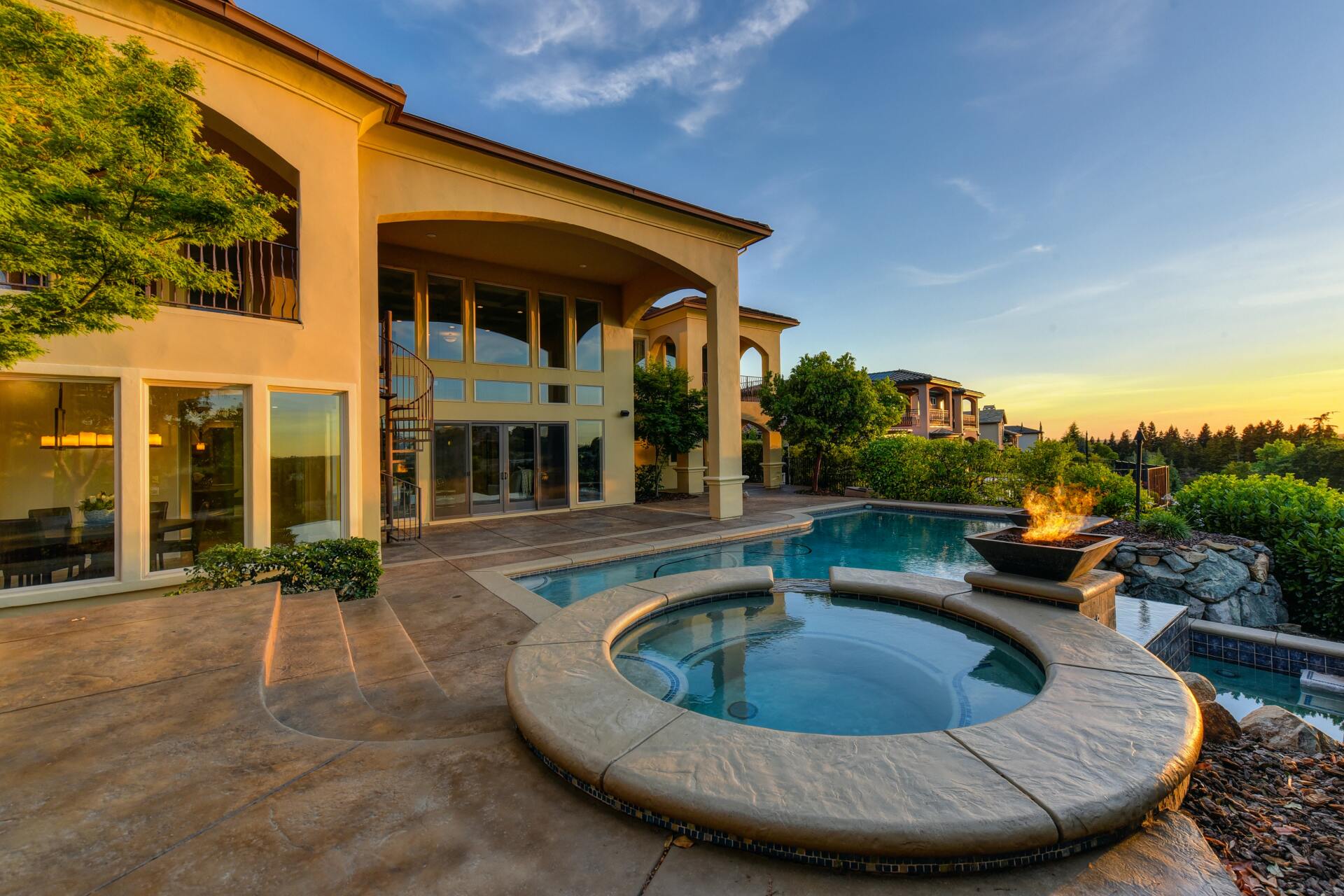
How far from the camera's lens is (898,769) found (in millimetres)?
2076

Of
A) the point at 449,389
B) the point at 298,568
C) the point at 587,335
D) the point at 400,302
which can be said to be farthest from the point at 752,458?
the point at 298,568

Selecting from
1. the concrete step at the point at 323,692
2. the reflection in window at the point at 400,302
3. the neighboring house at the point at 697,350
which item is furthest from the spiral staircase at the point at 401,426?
the neighboring house at the point at 697,350

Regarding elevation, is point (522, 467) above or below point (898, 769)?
above

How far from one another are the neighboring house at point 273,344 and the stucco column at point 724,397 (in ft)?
0.63

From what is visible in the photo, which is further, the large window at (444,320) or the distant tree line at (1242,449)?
the distant tree line at (1242,449)

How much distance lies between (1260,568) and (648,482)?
1291 cm

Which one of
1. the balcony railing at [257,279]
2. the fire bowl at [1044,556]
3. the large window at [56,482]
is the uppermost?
the balcony railing at [257,279]

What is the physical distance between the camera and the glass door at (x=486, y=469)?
12.3 m

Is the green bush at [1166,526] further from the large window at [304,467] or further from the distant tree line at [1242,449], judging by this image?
the large window at [304,467]

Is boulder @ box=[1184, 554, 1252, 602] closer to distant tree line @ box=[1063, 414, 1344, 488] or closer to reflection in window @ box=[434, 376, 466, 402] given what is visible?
distant tree line @ box=[1063, 414, 1344, 488]

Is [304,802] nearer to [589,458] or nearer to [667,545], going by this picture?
[667,545]

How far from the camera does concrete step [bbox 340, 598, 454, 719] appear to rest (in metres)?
3.26

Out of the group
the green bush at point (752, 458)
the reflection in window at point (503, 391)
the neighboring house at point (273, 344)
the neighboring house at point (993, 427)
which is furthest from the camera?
the neighboring house at point (993, 427)

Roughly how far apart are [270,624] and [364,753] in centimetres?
232
